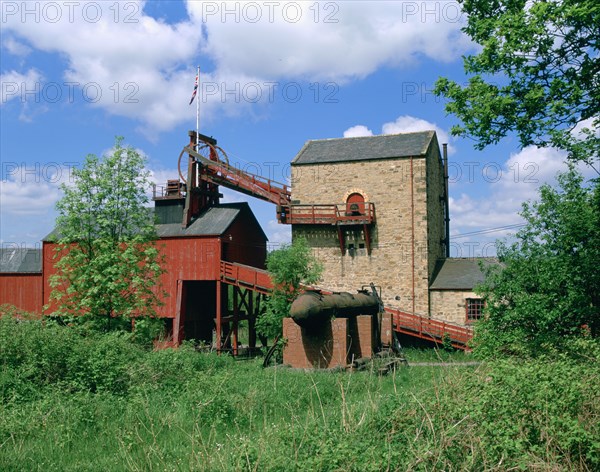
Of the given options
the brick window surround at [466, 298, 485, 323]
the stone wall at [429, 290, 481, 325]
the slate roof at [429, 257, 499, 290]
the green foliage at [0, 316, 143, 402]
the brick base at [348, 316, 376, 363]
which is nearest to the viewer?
the green foliage at [0, 316, 143, 402]

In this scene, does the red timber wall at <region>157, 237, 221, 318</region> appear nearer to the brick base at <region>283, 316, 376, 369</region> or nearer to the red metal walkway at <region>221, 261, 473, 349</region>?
the red metal walkway at <region>221, 261, 473, 349</region>

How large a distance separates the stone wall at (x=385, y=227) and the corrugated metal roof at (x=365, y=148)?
0.30 m

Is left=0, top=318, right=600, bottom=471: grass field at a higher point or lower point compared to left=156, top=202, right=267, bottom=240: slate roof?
lower

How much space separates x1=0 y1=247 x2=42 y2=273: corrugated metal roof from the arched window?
608 inches

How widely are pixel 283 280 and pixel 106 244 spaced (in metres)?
6.18

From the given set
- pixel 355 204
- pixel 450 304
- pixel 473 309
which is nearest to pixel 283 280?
pixel 355 204

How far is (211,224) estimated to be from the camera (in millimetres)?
25844

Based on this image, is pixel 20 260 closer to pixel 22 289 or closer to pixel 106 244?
pixel 22 289

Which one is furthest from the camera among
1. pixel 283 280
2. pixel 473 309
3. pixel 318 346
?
pixel 473 309

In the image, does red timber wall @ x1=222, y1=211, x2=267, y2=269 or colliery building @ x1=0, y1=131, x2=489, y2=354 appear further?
red timber wall @ x1=222, y1=211, x2=267, y2=269

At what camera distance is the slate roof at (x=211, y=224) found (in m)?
25.3

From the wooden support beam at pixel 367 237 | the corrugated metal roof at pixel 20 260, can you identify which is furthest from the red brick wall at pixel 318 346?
the corrugated metal roof at pixel 20 260

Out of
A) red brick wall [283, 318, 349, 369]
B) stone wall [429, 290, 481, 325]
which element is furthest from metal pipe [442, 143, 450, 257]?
red brick wall [283, 318, 349, 369]

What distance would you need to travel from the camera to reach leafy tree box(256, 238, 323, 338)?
20.9 m
